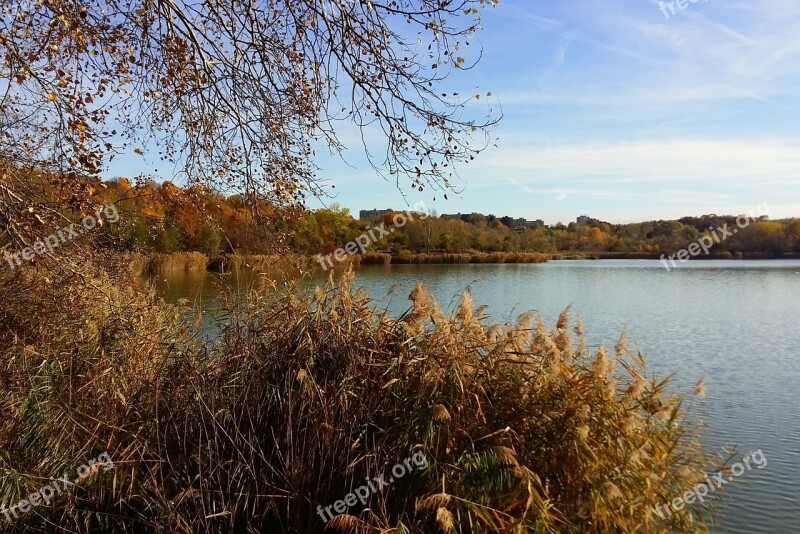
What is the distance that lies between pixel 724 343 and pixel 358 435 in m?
13.0

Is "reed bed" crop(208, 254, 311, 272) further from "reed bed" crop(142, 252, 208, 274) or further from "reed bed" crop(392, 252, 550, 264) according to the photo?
"reed bed" crop(392, 252, 550, 264)

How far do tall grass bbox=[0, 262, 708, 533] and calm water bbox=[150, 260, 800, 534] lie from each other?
0.79 m

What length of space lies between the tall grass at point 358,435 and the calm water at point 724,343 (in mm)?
795

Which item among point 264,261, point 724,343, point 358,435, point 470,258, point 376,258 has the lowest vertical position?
point 724,343

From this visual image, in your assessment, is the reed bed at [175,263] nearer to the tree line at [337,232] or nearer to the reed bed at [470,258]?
the tree line at [337,232]

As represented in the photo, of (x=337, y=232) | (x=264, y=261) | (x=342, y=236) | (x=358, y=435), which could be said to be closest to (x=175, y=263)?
(x=342, y=236)

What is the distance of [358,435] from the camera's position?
462 centimetres

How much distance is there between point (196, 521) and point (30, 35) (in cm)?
445

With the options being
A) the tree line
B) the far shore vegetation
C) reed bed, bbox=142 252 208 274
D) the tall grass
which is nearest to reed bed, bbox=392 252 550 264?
the far shore vegetation

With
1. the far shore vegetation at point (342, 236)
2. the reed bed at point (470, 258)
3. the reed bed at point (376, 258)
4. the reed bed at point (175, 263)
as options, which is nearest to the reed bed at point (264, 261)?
the far shore vegetation at point (342, 236)

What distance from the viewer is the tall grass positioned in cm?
429

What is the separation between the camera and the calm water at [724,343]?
22.8 ft

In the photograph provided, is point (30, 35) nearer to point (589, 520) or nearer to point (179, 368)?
point (179, 368)

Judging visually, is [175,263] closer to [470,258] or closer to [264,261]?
[264,261]
